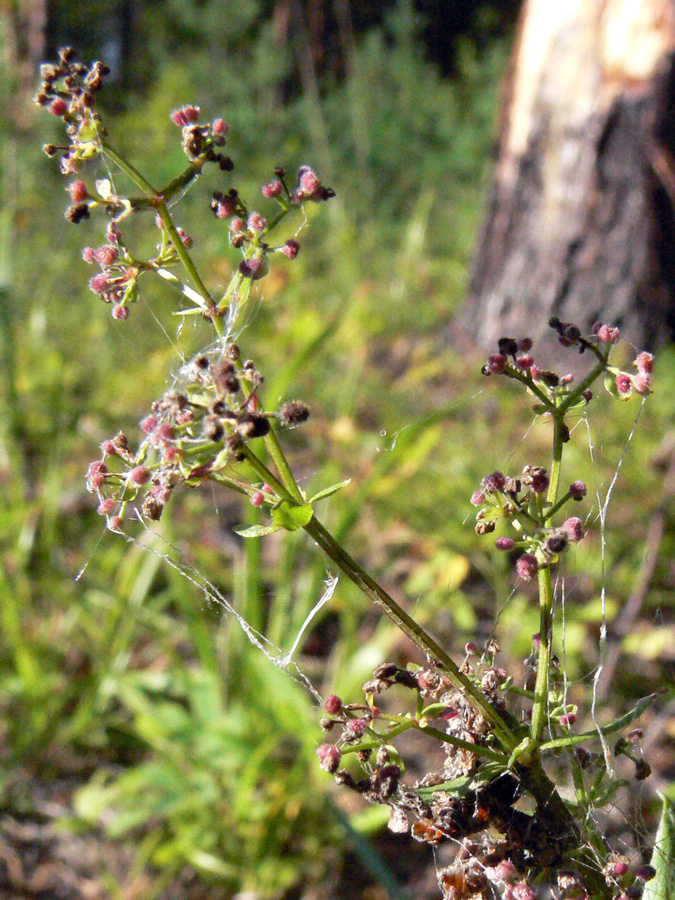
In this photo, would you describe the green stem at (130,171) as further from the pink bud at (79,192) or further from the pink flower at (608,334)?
the pink flower at (608,334)

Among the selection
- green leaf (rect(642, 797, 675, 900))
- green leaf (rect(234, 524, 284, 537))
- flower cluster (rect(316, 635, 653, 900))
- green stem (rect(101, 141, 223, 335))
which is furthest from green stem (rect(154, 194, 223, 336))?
green leaf (rect(642, 797, 675, 900))

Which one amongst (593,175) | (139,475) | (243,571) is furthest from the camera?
(593,175)

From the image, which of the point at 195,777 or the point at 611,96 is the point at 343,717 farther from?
the point at 611,96

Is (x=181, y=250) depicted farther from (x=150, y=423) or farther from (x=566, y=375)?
(x=566, y=375)

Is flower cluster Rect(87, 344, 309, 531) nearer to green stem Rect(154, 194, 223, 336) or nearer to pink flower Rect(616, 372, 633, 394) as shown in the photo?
green stem Rect(154, 194, 223, 336)

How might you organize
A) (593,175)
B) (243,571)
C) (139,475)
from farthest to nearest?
(593,175)
(243,571)
(139,475)

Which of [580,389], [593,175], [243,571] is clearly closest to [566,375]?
[580,389]
